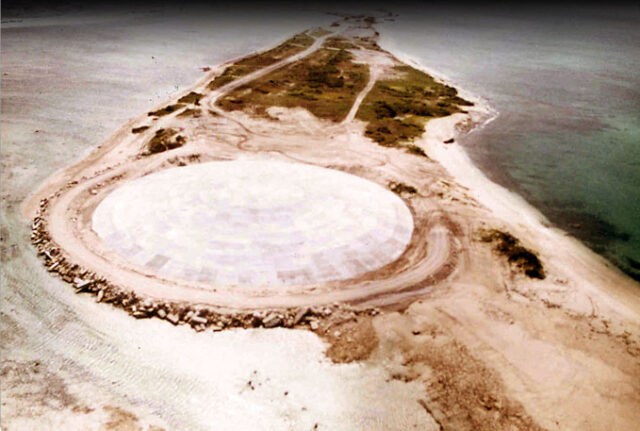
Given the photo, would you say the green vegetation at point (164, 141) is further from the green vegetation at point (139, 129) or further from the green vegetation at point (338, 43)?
the green vegetation at point (338, 43)

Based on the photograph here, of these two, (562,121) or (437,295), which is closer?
(437,295)

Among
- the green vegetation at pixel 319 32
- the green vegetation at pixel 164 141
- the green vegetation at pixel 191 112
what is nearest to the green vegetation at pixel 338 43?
the green vegetation at pixel 319 32

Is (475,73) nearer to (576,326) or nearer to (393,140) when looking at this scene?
(393,140)

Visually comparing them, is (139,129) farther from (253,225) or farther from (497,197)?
(497,197)

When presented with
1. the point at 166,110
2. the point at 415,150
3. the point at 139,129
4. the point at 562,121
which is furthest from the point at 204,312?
the point at 562,121

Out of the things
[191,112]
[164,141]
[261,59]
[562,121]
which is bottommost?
[164,141]

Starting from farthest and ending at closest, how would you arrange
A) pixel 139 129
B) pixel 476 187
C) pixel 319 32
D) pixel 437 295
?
1. pixel 319 32
2. pixel 139 129
3. pixel 476 187
4. pixel 437 295

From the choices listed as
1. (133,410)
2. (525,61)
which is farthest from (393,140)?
(525,61)
